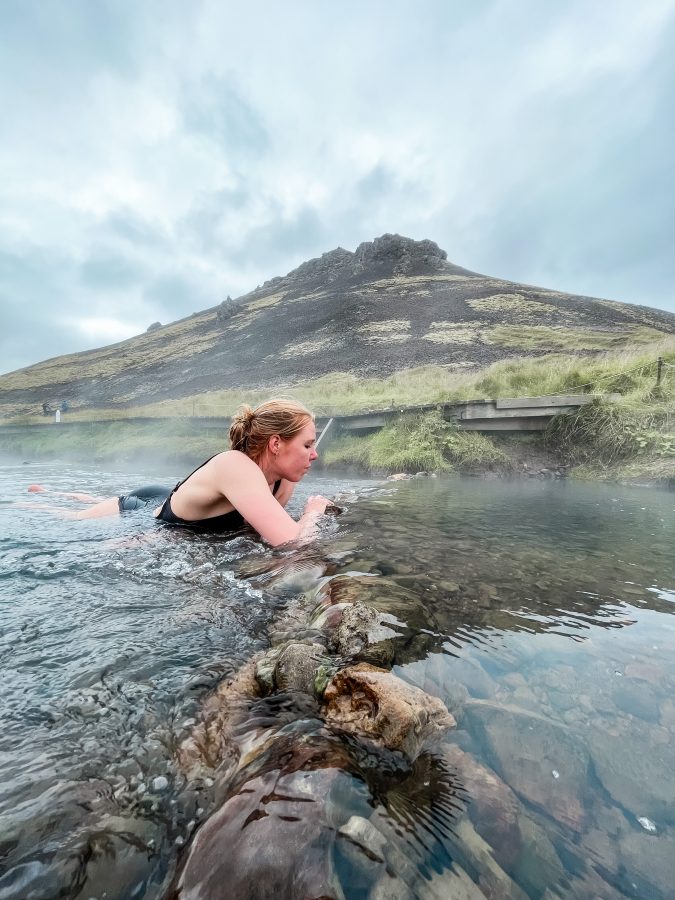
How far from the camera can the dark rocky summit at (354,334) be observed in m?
24.4

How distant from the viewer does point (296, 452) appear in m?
3.15

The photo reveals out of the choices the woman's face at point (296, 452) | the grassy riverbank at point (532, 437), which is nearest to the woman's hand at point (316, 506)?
the woman's face at point (296, 452)

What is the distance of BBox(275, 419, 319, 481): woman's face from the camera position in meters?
3.12

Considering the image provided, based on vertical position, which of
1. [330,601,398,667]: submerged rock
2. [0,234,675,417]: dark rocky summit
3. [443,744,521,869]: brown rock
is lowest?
[443,744,521,869]: brown rock

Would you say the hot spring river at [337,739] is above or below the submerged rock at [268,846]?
below

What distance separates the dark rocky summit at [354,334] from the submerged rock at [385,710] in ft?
63.1

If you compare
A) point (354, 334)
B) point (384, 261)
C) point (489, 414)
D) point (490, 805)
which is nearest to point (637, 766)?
point (490, 805)

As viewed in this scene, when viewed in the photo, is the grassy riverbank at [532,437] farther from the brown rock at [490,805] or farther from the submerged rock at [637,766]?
the brown rock at [490,805]

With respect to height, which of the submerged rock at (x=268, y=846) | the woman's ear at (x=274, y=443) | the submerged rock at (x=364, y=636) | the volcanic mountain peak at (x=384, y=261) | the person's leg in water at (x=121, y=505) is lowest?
the person's leg in water at (x=121, y=505)

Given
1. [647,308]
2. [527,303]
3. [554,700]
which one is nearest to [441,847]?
[554,700]

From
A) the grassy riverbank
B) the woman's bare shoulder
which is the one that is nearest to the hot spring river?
the woman's bare shoulder

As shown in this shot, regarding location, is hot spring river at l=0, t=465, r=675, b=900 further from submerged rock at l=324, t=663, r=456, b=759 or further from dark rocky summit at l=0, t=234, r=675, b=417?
dark rocky summit at l=0, t=234, r=675, b=417

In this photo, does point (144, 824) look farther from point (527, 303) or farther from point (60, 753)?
point (527, 303)

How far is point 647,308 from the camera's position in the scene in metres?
35.7
